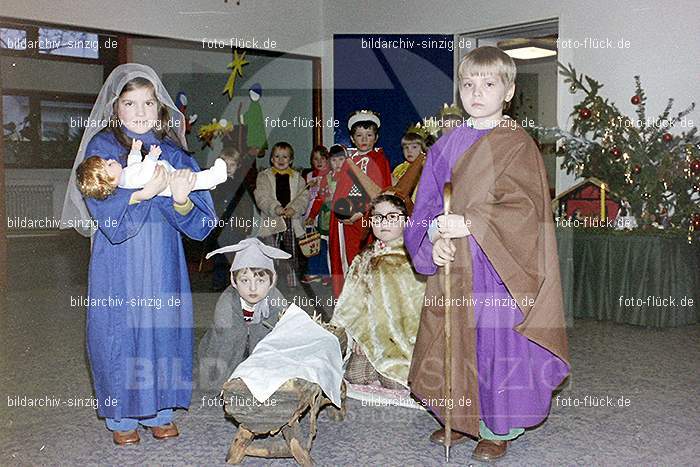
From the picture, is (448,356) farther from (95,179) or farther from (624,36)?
(624,36)

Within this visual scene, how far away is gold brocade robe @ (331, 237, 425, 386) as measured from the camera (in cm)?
376

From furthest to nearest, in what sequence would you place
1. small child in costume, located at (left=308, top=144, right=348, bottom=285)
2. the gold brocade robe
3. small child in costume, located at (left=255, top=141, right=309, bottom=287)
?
small child in costume, located at (left=255, top=141, right=309, bottom=287), small child in costume, located at (left=308, top=144, right=348, bottom=285), the gold brocade robe

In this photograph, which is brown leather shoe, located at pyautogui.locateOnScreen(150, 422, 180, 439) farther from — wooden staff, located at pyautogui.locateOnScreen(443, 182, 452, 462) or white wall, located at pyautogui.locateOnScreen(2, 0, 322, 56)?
white wall, located at pyautogui.locateOnScreen(2, 0, 322, 56)

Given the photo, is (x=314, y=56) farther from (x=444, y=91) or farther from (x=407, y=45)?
(x=444, y=91)

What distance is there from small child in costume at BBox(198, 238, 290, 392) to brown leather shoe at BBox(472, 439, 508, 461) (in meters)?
1.07

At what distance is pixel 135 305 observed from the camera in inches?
118

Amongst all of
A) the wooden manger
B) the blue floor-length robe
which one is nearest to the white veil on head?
the blue floor-length robe

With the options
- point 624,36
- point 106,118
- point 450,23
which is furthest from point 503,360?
point 450,23

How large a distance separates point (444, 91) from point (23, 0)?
4253mm

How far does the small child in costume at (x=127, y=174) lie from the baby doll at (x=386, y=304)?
42.3 inches

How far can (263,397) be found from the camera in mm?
2701

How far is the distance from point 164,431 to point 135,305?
0.58m

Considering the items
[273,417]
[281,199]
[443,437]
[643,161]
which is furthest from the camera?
[281,199]

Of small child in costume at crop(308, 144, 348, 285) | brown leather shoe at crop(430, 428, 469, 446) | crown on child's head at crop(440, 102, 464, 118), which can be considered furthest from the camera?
small child in costume at crop(308, 144, 348, 285)
